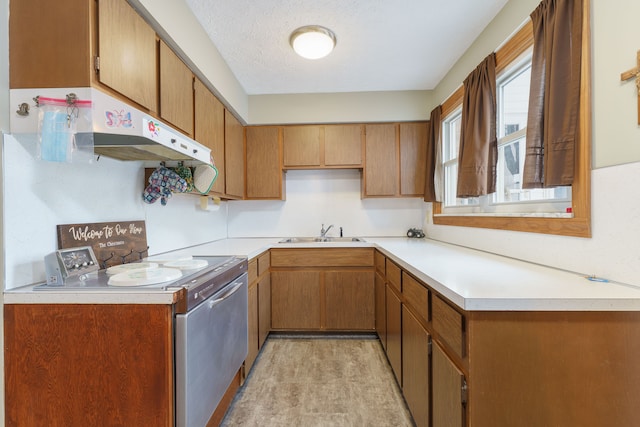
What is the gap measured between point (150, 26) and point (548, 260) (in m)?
2.32

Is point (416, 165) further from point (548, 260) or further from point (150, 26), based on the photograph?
point (150, 26)

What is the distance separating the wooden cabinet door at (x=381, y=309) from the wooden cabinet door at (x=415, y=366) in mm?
517

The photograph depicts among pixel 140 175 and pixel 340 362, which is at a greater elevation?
pixel 140 175

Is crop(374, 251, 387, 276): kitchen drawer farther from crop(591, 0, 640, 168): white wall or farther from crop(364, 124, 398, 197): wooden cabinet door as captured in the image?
crop(591, 0, 640, 168): white wall

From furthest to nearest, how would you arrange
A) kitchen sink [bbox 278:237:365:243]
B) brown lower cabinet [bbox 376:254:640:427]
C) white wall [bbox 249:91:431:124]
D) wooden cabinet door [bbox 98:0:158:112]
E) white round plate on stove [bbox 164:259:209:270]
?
kitchen sink [bbox 278:237:365:243]
white wall [bbox 249:91:431:124]
white round plate on stove [bbox 164:259:209:270]
wooden cabinet door [bbox 98:0:158:112]
brown lower cabinet [bbox 376:254:640:427]

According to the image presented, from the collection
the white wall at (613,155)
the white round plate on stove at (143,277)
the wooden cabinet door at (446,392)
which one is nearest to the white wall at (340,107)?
the white wall at (613,155)

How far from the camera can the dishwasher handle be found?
4.22 ft

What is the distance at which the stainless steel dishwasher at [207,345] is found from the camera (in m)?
1.04

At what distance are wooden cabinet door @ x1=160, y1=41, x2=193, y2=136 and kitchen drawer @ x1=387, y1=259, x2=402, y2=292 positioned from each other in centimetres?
162

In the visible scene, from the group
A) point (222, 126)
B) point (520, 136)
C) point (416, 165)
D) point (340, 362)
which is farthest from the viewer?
point (416, 165)

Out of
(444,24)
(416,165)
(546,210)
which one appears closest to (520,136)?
(546,210)

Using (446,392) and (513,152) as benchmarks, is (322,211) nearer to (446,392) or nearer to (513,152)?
(513,152)

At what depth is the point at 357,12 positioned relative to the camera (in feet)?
5.70

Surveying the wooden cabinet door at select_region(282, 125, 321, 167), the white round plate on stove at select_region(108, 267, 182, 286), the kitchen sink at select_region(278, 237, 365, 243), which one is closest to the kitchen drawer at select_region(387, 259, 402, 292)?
the kitchen sink at select_region(278, 237, 365, 243)
